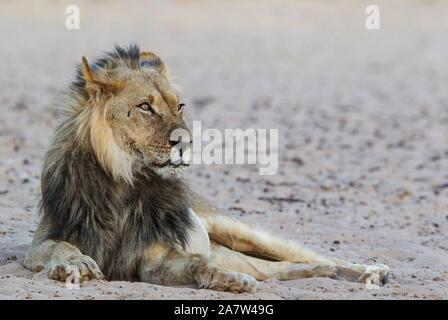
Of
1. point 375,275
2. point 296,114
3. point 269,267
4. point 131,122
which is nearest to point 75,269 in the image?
point 131,122

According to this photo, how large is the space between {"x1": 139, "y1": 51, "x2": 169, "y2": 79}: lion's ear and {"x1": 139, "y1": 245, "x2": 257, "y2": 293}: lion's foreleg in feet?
3.53

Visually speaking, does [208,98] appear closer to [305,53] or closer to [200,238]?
[305,53]

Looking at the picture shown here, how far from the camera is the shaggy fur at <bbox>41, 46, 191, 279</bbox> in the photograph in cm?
579

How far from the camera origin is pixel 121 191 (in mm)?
5828

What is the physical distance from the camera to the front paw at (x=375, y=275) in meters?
6.14

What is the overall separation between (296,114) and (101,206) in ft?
33.4

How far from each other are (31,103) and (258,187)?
6701 millimetres

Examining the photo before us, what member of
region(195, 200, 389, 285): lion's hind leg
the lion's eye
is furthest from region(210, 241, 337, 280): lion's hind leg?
the lion's eye

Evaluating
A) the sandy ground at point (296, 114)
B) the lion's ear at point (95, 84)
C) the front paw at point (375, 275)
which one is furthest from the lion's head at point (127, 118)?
the front paw at point (375, 275)

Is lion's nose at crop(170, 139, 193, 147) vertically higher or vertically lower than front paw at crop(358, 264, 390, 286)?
higher

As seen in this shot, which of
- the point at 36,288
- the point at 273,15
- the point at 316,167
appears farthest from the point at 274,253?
the point at 273,15

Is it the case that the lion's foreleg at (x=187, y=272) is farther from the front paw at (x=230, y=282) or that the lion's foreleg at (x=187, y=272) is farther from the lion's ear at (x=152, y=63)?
the lion's ear at (x=152, y=63)

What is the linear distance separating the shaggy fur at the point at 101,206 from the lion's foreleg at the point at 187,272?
7 centimetres

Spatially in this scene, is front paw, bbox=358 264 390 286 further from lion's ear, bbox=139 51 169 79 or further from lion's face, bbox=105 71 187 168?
lion's ear, bbox=139 51 169 79
